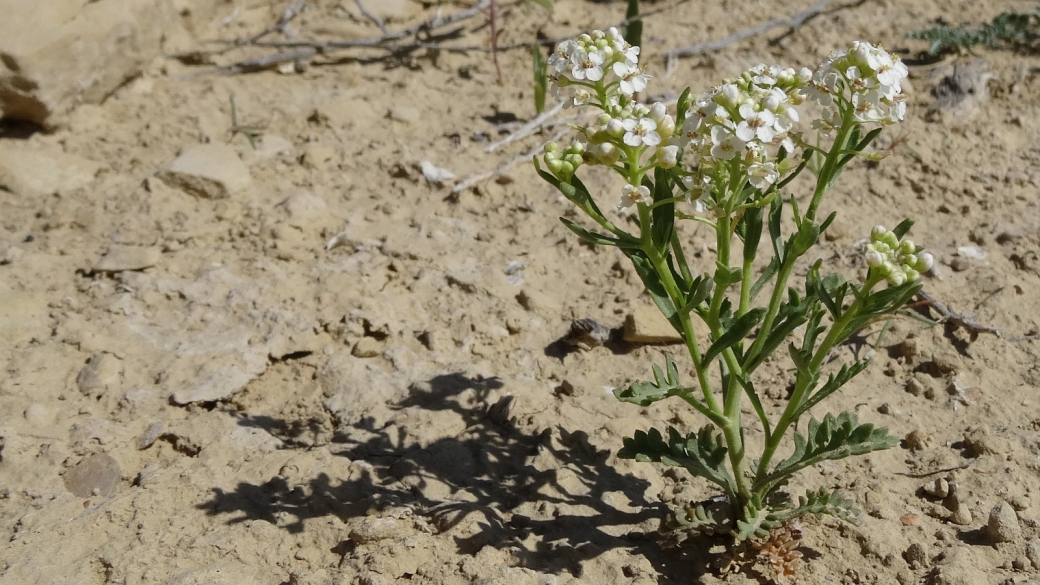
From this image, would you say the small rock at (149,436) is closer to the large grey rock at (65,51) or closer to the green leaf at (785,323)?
the green leaf at (785,323)

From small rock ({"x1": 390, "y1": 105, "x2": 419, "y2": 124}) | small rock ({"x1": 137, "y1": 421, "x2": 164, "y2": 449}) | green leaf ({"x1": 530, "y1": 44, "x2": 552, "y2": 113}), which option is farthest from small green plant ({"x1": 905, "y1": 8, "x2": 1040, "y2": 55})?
small rock ({"x1": 137, "y1": 421, "x2": 164, "y2": 449})

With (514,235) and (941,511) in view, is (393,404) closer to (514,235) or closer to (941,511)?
(514,235)

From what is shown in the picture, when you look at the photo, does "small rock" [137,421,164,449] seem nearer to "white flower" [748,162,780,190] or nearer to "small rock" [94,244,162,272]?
"small rock" [94,244,162,272]

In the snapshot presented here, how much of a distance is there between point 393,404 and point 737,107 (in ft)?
6.03

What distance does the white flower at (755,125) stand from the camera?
6.40ft

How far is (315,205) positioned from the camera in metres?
4.20

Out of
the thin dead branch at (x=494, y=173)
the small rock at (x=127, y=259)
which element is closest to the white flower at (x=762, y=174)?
the thin dead branch at (x=494, y=173)

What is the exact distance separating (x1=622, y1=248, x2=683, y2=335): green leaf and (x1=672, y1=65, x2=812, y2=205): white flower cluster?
0.96 ft

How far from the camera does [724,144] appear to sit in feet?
6.56

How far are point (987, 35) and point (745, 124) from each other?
370 centimetres

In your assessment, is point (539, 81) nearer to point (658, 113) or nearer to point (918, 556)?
point (658, 113)

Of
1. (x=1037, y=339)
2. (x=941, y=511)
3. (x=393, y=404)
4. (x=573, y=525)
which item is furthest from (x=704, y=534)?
(x=1037, y=339)

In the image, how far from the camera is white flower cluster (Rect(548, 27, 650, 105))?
2092 mm

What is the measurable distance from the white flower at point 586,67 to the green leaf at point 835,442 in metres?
1.13
